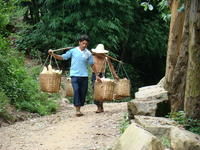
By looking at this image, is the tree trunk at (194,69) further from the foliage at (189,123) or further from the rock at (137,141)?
the rock at (137,141)

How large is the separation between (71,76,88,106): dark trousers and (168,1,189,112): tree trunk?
2453mm

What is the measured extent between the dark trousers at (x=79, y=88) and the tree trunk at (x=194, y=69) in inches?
141

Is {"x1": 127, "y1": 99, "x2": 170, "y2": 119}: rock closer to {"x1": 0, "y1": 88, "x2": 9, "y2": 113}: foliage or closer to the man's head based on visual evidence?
the man's head

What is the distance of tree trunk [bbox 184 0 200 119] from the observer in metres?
7.18

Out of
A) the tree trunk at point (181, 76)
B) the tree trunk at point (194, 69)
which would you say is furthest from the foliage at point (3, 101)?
the tree trunk at point (194, 69)

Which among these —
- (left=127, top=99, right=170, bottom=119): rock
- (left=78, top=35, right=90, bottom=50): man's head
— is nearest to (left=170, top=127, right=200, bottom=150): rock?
(left=127, top=99, right=170, bottom=119): rock

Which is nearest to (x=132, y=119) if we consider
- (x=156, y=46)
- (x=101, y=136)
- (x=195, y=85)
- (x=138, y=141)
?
(x=101, y=136)

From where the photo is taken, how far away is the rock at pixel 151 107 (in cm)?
809

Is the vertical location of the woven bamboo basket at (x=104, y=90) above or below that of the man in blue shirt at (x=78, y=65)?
below

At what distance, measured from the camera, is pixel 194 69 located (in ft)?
23.9

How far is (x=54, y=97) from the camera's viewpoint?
14.8 m

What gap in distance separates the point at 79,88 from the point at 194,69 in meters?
3.85

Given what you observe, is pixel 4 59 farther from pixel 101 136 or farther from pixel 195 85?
pixel 195 85

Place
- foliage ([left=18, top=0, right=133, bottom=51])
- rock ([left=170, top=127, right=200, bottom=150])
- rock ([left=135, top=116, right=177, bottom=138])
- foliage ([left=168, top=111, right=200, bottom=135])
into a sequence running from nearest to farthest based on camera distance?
rock ([left=170, top=127, right=200, bottom=150]) < rock ([left=135, top=116, right=177, bottom=138]) < foliage ([left=168, top=111, right=200, bottom=135]) < foliage ([left=18, top=0, right=133, bottom=51])
